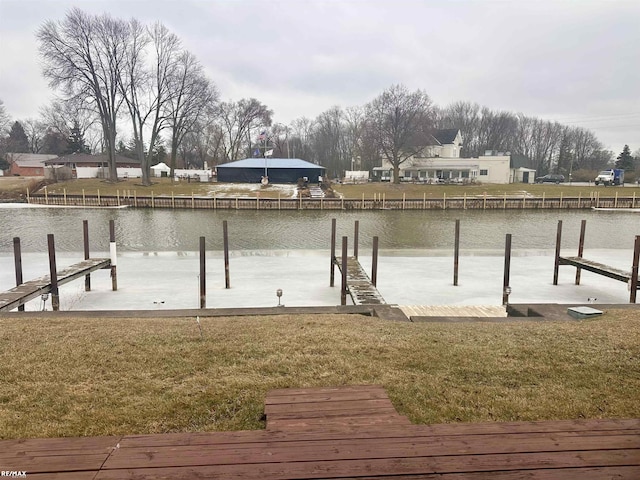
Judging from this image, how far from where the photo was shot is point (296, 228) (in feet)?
88.5

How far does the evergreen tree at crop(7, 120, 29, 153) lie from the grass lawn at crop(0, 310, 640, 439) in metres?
91.6

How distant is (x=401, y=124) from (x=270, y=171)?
16.3 metres

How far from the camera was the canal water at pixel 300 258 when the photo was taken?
418 inches

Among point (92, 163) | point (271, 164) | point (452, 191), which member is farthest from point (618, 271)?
point (92, 163)

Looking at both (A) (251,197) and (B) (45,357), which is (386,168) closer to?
(A) (251,197)

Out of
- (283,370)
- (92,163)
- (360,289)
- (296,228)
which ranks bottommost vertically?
(296,228)

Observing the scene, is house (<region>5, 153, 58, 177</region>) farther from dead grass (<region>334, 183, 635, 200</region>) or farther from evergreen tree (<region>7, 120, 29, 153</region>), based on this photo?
dead grass (<region>334, 183, 635, 200</region>)

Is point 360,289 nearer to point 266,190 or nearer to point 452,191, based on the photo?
point 266,190

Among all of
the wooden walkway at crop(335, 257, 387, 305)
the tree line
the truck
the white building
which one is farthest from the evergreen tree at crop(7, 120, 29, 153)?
the truck


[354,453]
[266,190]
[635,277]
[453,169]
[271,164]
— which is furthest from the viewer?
[453,169]

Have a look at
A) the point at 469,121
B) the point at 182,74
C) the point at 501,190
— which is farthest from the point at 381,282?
the point at 469,121

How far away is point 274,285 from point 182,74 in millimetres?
49160

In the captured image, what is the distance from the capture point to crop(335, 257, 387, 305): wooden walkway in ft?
28.3

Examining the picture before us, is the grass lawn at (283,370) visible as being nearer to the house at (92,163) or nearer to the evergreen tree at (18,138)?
the house at (92,163)
